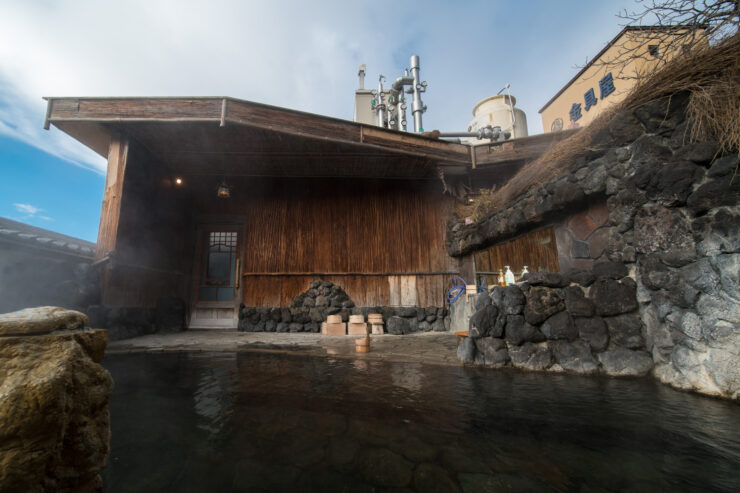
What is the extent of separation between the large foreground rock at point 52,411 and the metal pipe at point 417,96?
15.1m

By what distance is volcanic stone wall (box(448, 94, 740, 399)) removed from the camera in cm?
279

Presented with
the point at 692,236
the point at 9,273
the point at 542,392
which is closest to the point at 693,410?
the point at 542,392

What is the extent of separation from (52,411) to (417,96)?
653 inches

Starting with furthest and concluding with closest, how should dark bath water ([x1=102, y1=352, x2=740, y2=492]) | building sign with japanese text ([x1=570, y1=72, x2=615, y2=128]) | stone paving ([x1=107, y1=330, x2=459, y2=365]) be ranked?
building sign with japanese text ([x1=570, y1=72, x2=615, y2=128])
stone paving ([x1=107, y1=330, x2=459, y2=365])
dark bath water ([x1=102, y1=352, x2=740, y2=492])

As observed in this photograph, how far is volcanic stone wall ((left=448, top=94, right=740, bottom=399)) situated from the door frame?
783 centimetres

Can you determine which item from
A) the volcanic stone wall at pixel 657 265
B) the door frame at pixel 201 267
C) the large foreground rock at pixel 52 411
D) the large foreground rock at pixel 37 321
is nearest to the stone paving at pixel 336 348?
the volcanic stone wall at pixel 657 265

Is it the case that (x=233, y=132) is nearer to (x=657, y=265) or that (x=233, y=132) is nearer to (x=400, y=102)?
(x=657, y=265)

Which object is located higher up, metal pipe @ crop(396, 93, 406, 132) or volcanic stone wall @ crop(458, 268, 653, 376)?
metal pipe @ crop(396, 93, 406, 132)

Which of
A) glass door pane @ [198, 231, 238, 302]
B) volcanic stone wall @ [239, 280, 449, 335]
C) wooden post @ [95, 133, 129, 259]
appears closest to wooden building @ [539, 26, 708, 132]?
volcanic stone wall @ [239, 280, 449, 335]

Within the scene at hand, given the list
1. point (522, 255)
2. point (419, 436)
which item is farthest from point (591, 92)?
point (419, 436)

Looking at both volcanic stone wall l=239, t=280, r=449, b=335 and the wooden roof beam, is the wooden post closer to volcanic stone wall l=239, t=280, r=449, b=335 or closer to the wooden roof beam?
the wooden roof beam

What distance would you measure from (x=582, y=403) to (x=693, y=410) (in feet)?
2.60

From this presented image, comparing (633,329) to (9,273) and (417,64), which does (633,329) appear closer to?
(9,273)

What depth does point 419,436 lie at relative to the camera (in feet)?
6.34
